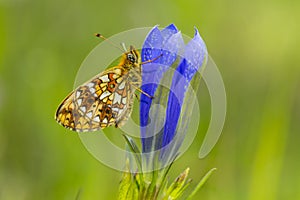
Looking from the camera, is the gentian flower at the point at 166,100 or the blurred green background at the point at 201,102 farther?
the blurred green background at the point at 201,102

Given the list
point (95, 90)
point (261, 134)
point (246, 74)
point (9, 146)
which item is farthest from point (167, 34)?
point (246, 74)

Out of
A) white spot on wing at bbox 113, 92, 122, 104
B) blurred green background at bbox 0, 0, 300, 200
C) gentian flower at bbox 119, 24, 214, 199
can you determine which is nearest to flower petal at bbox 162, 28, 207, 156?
gentian flower at bbox 119, 24, 214, 199

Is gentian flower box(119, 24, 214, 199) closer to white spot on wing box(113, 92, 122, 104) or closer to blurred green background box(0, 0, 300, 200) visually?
white spot on wing box(113, 92, 122, 104)

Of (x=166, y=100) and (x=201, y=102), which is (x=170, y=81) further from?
(x=201, y=102)

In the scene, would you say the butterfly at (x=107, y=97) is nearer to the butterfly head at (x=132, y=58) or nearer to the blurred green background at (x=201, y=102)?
the butterfly head at (x=132, y=58)

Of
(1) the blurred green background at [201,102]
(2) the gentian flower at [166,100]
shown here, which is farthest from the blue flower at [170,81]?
(1) the blurred green background at [201,102]

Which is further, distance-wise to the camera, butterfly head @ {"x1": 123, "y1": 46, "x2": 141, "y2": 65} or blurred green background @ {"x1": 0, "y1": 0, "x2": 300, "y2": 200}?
blurred green background @ {"x1": 0, "y1": 0, "x2": 300, "y2": 200}

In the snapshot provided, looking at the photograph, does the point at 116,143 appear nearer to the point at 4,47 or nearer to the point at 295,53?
the point at 4,47
